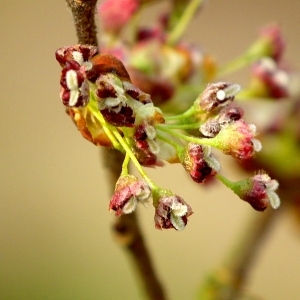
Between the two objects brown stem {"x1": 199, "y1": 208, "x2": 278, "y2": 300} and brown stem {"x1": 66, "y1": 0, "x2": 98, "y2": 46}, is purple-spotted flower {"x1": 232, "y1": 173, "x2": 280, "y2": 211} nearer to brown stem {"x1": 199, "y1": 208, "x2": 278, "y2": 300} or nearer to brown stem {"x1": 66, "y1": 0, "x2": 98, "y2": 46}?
brown stem {"x1": 66, "y1": 0, "x2": 98, "y2": 46}

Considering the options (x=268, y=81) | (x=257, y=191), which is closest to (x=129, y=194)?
(x=257, y=191)

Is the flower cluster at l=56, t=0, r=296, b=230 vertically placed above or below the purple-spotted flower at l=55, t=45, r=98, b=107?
below

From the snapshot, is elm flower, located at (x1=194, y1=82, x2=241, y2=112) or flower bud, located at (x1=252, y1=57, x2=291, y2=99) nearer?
elm flower, located at (x1=194, y1=82, x2=241, y2=112)

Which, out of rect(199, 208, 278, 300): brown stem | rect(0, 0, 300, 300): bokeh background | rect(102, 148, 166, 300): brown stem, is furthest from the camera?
rect(0, 0, 300, 300): bokeh background

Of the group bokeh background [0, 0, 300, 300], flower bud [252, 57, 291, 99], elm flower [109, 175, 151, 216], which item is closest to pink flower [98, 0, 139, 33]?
flower bud [252, 57, 291, 99]

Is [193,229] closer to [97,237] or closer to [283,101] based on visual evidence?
[97,237]

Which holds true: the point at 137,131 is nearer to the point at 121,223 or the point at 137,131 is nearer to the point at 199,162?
the point at 199,162

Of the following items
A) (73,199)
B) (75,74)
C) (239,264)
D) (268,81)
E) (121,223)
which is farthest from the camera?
(73,199)
